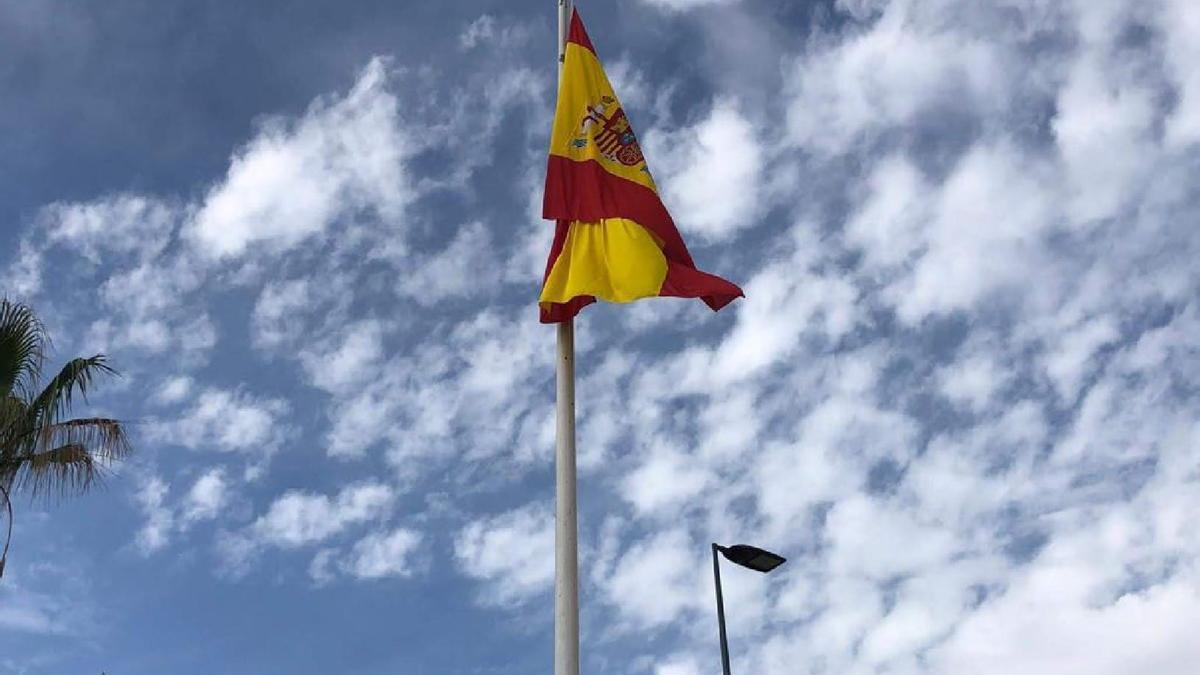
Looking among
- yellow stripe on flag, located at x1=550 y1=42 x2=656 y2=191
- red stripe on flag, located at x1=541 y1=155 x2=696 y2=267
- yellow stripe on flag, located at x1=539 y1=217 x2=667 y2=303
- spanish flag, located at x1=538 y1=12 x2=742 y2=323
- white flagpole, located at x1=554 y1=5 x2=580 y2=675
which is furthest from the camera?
yellow stripe on flag, located at x1=550 y1=42 x2=656 y2=191

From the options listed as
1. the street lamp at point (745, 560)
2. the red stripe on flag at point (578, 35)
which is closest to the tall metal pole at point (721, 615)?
the street lamp at point (745, 560)

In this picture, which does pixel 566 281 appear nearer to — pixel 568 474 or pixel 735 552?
pixel 568 474

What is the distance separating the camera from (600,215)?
14883mm

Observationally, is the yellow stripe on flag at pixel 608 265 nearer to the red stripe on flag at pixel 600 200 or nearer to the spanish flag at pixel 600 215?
the spanish flag at pixel 600 215

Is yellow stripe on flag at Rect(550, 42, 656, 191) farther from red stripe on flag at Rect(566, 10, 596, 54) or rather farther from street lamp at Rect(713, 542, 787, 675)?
street lamp at Rect(713, 542, 787, 675)

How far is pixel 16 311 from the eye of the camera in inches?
558

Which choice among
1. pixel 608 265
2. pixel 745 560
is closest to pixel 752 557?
pixel 745 560

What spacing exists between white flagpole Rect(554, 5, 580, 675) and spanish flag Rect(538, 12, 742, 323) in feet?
2.12

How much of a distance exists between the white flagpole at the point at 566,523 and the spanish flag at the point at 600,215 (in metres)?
0.65

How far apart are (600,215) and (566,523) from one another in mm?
4172

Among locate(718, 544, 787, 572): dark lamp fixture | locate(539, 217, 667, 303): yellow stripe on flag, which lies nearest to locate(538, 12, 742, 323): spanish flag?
locate(539, 217, 667, 303): yellow stripe on flag

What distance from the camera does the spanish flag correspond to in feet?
46.4

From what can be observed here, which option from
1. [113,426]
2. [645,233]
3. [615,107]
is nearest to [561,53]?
[615,107]

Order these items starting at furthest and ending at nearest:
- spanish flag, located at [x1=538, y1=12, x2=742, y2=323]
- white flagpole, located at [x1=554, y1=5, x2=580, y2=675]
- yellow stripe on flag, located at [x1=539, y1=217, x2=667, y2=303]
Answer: spanish flag, located at [x1=538, y1=12, x2=742, y2=323], yellow stripe on flag, located at [x1=539, y1=217, x2=667, y2=303], white flagpole, located at [x1=554, y1=5, x2=580, y2=675]
